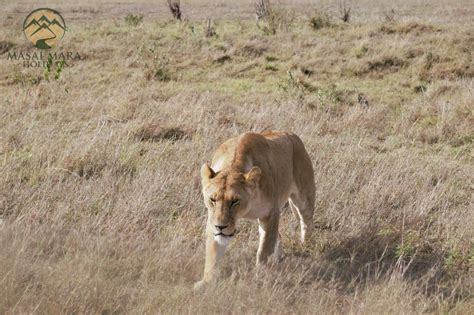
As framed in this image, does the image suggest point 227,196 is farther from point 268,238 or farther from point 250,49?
point 250,49

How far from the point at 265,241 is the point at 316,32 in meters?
14.7

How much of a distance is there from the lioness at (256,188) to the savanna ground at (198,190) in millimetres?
237

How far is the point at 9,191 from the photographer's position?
579 centimetres

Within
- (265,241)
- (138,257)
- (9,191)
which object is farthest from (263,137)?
(9,191)

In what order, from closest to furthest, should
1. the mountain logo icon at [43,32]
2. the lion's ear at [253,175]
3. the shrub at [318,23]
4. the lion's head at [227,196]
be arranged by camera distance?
the lion's head at [227,196] → the lion's ear at [253,175] → the mountain logo icon at [43,32] → the shrub at [318,23]

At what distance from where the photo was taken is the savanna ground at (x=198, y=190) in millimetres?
4039

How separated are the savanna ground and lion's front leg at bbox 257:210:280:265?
15cm

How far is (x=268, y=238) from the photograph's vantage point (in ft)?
15.0

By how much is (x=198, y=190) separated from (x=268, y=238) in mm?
1735

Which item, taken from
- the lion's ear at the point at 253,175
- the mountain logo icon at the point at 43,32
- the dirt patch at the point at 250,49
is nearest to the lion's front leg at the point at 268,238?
the lion's ear at the point at 253,175

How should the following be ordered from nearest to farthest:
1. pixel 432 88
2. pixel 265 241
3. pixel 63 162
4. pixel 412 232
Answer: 1. pixel 265 241
2. pixel 412 232
3. pixel 63 162
4. pixel 432 88

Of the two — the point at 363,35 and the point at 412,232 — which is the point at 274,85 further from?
the point at 412,232

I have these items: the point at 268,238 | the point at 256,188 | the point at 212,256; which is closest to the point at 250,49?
the point at 268,238

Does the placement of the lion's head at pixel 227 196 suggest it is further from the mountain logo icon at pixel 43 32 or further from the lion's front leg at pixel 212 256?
the mountain logo icon at pixel 43 32
